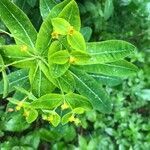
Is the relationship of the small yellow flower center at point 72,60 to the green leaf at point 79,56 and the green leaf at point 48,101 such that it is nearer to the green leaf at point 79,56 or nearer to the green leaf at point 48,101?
the green leaf at point 79,56

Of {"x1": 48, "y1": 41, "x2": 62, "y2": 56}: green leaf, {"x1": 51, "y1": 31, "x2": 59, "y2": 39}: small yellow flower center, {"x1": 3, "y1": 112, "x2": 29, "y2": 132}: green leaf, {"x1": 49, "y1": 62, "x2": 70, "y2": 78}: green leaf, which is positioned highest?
{"x1": 51, "y1": 31, "x2": 59, "y2": 39}: small yellow flower center

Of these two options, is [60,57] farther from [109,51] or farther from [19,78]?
[19,78]

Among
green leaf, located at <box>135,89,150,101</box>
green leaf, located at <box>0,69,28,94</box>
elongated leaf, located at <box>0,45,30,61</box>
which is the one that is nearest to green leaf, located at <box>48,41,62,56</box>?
elongated leaf, located at <box>0,45,30,61</box>

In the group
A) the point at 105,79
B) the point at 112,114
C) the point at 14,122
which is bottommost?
the point at 112,114

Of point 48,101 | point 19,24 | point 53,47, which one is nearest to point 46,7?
point 19,24

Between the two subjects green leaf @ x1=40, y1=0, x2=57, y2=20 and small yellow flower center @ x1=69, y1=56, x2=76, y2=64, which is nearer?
small yellow flower center @ x1=69, y1=56, x2=76, y2=64

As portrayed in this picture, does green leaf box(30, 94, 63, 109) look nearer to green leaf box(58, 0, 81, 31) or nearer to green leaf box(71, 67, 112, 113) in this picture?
green leaf box(71, 67, 112, 113)

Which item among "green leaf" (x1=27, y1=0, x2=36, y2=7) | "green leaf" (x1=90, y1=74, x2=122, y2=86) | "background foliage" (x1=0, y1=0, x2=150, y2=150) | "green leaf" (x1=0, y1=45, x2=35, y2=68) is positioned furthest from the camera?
"background foliage" (x1=0, y1=0, x2=150, y2=150)
